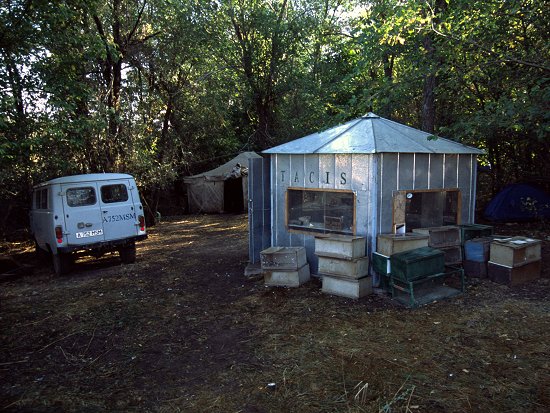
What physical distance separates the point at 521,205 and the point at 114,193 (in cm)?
1298

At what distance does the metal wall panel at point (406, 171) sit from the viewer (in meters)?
7.43

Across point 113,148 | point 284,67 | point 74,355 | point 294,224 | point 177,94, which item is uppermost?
point 284,67

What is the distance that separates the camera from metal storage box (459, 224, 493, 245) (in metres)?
8.01

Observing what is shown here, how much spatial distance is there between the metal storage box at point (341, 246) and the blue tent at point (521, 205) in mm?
8628

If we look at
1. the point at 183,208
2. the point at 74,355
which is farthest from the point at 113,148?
the point at 74,355

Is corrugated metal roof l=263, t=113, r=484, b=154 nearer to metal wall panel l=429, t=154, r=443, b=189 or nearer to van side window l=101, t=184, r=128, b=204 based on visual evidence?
metal wall panel l=429, t=154, r=443, b=189

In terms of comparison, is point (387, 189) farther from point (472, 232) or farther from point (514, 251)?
point (514, 251)

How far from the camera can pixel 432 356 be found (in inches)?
191

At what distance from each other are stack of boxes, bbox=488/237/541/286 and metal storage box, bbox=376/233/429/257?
1.51 m

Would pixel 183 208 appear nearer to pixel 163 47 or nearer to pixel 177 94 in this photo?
pixel 177 94

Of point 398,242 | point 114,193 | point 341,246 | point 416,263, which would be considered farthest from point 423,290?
point 114,193

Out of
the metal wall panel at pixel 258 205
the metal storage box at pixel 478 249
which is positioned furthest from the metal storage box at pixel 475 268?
the metal wall panel at pixel 258 205

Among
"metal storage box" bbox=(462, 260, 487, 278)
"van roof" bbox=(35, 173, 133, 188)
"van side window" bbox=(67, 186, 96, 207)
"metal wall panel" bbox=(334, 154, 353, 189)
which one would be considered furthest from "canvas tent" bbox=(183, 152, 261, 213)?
"metal storage box" bbox=(462, 260, 487, 278)

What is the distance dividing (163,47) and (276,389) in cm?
1565
